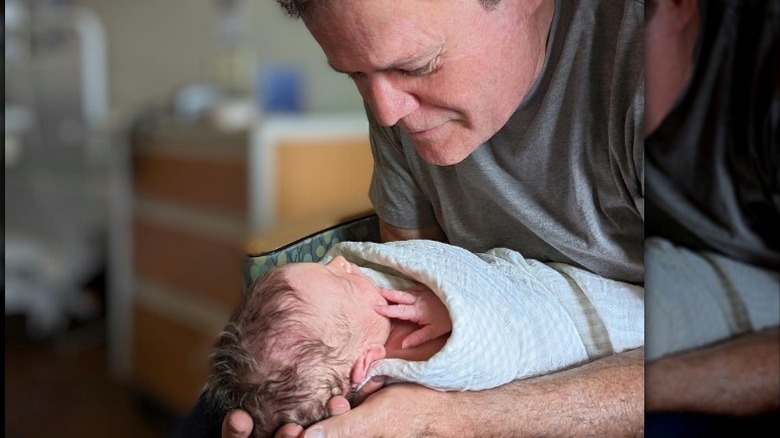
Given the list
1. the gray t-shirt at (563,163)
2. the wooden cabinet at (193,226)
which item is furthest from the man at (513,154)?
the wooden cabinet at (193,226)

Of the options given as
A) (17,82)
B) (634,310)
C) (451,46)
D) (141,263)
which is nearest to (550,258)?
(634,310)

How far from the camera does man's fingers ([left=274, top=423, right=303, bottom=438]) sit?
2.19ft

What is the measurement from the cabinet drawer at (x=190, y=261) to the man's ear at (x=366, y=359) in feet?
0.37

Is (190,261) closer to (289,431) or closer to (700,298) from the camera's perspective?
(289,431)

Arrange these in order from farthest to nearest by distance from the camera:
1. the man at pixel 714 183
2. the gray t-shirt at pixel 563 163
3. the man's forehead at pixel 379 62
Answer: the man at pixel 714 183 < the gray t-shirt at pixel 563 163 < the man's forehead at pixel 379 62

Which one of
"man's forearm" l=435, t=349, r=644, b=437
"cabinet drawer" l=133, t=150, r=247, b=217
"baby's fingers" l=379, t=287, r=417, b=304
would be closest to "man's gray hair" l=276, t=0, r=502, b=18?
"cabinet drawer" l=133, t=150, r=247, b=217

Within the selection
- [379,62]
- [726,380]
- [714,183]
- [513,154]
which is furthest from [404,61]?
[726,380]

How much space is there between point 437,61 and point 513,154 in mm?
138

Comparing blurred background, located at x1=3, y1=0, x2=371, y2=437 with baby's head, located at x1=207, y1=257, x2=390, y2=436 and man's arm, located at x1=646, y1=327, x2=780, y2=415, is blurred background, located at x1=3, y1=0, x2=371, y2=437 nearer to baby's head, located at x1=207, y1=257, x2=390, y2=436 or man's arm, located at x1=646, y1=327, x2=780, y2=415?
baby's head, located at x1=207, y1=257, x2=390, y2=436

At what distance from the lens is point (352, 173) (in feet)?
2.40

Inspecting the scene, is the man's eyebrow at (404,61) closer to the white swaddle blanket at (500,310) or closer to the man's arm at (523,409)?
the white swaddle blanket at (500,310)

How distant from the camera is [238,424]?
0.67 m

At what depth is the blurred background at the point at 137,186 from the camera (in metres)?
0.59

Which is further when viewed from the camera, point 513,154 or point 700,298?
point 700,298
